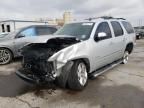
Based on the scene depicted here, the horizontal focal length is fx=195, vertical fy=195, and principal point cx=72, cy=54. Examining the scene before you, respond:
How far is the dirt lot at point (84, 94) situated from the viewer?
3.99 metres

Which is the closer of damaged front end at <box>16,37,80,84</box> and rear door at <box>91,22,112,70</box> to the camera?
damaged front end at <box>16,37,80,84</box>

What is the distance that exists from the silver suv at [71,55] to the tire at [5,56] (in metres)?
3.38

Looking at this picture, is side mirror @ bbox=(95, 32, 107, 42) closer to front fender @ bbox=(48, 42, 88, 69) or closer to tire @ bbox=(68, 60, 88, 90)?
front fender @ bbox=(48, 42, 88, 69)

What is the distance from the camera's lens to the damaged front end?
4215 mm

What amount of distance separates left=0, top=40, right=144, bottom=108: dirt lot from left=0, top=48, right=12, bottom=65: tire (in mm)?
2380

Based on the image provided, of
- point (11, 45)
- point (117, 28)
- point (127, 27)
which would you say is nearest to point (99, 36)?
point (117, 28)

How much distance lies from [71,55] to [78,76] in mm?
576

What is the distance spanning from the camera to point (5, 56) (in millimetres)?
8289

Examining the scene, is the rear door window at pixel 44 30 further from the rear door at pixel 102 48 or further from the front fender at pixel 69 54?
the front fender at pixel 69 54

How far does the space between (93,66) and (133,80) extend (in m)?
1.26

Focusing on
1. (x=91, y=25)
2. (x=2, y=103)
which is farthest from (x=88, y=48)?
(x=2, y=103)

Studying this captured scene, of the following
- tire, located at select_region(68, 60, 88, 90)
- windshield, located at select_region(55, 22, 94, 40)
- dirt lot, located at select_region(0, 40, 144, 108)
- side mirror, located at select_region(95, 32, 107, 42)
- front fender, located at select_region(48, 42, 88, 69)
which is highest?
windshield, located at select_region(55, 22, 94, 40)

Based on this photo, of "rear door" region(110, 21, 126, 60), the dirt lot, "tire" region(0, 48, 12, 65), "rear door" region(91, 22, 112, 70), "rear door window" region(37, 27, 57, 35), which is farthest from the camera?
"rear door window" region(37, 27, 57, 35)

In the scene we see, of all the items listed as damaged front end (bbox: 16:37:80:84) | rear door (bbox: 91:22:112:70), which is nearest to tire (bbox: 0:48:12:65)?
damaged front end (bbox: 16:37:80:84)
